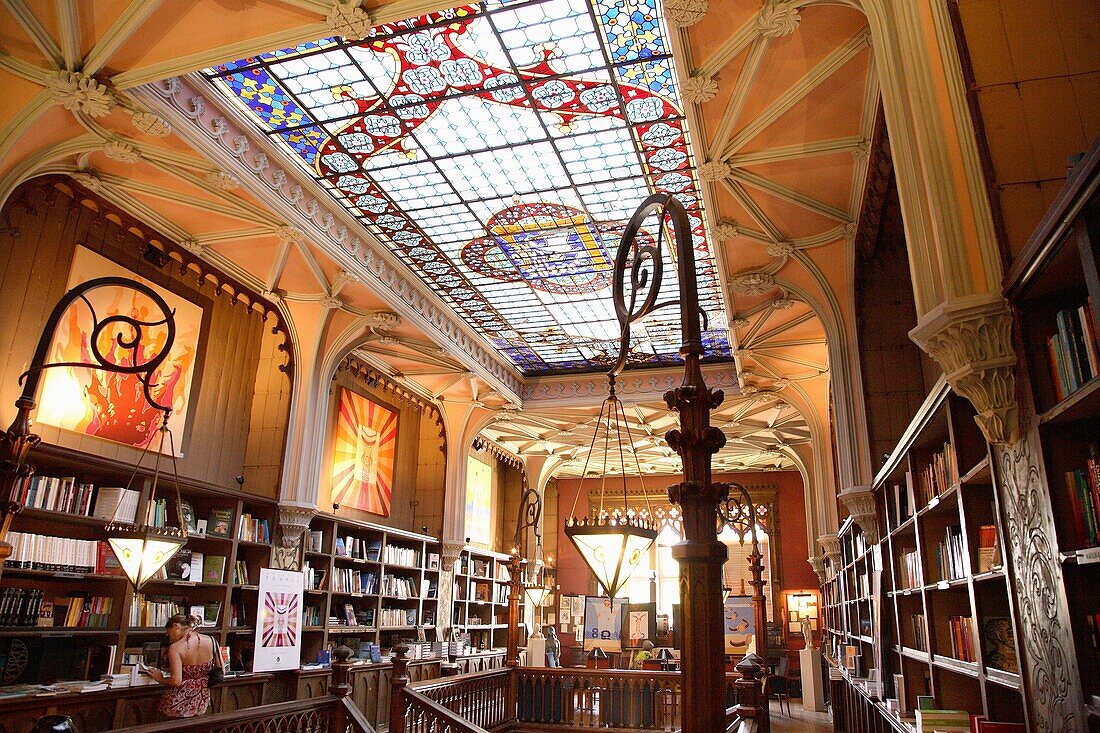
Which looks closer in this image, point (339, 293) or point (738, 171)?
point (738, 171)

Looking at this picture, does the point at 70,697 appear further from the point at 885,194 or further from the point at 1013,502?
the point at 885,194

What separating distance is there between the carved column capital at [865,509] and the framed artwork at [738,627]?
10.2 meters

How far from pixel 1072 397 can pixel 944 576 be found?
243 centimetres

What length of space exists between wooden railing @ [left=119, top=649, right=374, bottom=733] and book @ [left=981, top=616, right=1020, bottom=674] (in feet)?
14.1

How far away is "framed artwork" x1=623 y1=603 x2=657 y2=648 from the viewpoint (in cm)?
1678

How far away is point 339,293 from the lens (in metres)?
9.09

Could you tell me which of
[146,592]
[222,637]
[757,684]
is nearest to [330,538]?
[222,637]

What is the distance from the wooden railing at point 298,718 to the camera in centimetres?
460

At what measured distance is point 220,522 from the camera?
8.08m

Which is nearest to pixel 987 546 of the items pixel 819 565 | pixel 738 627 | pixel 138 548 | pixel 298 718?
pixel 298 718

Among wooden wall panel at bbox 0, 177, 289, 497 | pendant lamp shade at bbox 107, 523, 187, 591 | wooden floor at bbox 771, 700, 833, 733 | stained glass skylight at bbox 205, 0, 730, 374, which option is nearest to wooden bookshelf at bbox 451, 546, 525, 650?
wooden floor at bbox 771, 700, 833, 733

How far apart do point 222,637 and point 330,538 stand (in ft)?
7.86

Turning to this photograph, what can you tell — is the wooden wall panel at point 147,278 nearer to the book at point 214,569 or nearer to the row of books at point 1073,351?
the book at point 214,569

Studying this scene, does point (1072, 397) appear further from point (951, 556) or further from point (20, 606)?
point (20, 606)
